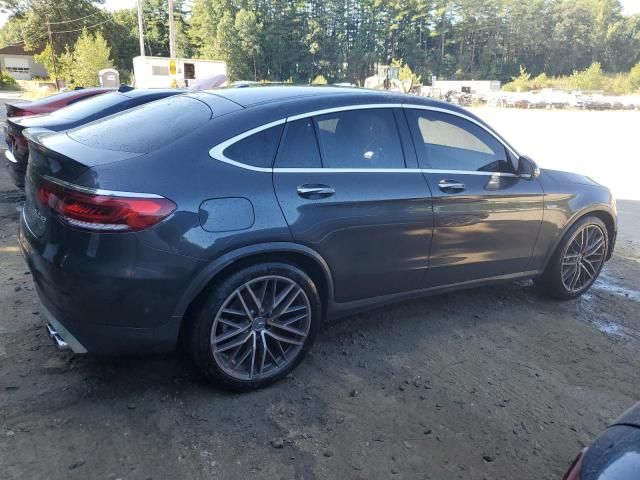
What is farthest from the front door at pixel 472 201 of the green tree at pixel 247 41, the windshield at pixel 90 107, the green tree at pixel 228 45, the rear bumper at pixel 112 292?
the green tree at pixel 247 41

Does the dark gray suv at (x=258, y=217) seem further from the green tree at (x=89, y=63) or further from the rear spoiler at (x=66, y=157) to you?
the green tree at (x=89, y=63)

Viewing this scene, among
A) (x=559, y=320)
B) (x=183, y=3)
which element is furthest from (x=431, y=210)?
(x=183, y=3)

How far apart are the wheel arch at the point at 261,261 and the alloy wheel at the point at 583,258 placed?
2.53m

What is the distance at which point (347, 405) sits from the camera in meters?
3.07

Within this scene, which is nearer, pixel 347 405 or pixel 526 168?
pixel 347 405

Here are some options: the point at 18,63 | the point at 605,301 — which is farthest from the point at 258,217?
the point at 18,63

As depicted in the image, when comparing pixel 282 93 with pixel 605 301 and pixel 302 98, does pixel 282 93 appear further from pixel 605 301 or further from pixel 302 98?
pixel 605 301

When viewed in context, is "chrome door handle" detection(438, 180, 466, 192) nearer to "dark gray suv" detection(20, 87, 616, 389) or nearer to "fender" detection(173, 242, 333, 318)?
"dark gray suv" detection(20, 87, 616, 389)

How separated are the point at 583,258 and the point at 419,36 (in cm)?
10737

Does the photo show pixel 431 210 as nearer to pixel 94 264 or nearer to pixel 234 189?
pixel 234 189

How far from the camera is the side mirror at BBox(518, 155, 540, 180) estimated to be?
13.9 ft

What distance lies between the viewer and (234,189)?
286 cm

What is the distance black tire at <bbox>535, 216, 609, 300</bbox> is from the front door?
1.25 feet

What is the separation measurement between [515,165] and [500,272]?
34.6 inches
